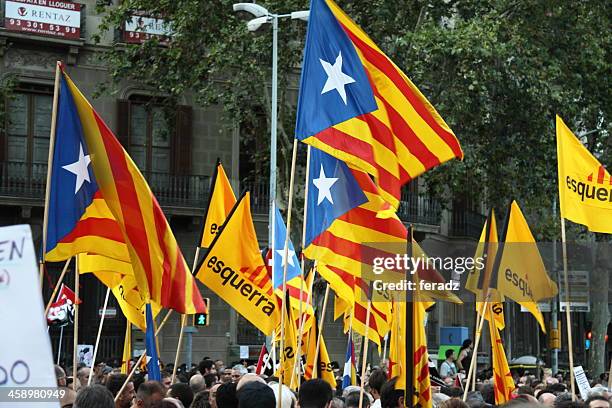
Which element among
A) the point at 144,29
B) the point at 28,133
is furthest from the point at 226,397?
the point at 28,133

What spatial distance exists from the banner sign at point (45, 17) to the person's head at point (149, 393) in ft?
66.4

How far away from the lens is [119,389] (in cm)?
1066

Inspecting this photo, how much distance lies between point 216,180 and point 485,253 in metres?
3.90

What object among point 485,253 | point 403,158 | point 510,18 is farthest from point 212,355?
point 403,158

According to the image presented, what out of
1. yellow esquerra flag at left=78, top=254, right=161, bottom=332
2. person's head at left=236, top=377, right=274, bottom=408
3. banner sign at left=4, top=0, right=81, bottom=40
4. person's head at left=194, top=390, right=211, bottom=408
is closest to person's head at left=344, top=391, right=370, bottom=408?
person's head at left=194, top=390, right=211, bottom=408

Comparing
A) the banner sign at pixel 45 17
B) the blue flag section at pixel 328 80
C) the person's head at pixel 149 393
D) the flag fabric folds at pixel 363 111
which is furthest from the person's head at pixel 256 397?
the banner sign at pixel 45 17

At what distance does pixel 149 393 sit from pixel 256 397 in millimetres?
1807

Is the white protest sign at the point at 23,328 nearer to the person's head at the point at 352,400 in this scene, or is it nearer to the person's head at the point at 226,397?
the person's head at the point at 226,397

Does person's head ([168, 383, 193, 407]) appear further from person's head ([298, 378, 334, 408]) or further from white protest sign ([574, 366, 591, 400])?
white protest sign ([574, 366, 591, 400])

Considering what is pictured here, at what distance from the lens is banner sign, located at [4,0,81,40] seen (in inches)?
1091

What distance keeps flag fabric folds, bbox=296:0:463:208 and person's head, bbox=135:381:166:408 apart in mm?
2497

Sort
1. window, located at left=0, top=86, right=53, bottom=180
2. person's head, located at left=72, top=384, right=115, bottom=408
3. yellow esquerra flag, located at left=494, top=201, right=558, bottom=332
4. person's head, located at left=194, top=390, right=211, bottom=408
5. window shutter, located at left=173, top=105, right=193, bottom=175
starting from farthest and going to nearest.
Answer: window shutter, located at left=173, top=105, right=193, bottom=175, window, located at left=0, top=86, right=53, bottom=180, yellow esquerra flag, located at left=494, top=201, right=558, bottom=332, person's head, located at left=194, top=390, right=211, bottom=408, person's head, located at left=72, top=384, right=115, bottom=408

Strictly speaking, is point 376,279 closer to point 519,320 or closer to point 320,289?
point 320,289

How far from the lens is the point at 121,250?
11117 mm
